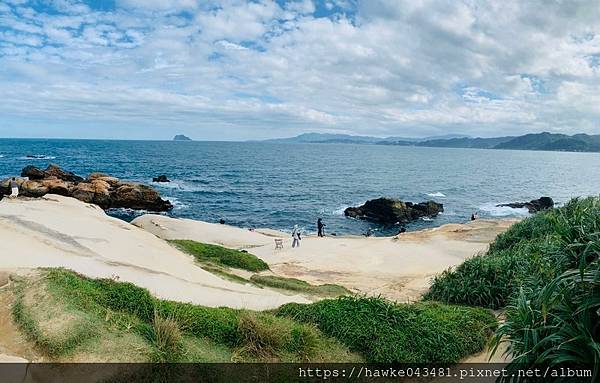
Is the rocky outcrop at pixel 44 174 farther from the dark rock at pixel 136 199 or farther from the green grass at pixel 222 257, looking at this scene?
the green grass at pixel 222 257

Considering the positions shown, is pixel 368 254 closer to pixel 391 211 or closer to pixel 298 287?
pixel 298 287

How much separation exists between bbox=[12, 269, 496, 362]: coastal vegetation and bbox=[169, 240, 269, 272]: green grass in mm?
9255

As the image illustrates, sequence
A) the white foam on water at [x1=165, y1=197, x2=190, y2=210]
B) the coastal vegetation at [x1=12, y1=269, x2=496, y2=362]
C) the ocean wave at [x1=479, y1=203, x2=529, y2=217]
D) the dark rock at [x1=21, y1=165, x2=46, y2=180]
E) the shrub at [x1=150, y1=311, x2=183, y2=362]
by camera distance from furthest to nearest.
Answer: the dark rock at [x1=21, y1=165, x2=46, y2=180] < the ocean wave at [x1=479, y1=203, x2=529, y2=217] < the white foam on water at [x1=165, y1=197, x2=190, y2=210] < the coastal vegetation at [x1=12, y1=269, x2=496, y2=362] < the shrub at [x1=150, y1=311, x2=183, y2=362]

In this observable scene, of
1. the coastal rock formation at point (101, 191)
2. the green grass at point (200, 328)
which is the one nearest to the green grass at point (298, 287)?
the green grass at point (200, 328)

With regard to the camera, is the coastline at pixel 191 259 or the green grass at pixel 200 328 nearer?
the green grass at pixel 200 328

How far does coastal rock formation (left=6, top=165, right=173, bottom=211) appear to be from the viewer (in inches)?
1721

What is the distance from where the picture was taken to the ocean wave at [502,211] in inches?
2042

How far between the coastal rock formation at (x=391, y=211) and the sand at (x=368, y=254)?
12.1 meters

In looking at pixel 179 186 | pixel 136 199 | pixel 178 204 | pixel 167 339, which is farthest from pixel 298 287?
pixel 179 186

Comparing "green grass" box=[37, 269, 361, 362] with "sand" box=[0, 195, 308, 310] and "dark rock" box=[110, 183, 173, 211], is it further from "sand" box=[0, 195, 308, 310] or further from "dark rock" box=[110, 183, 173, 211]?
"dark rock" box=[110, 183, 173, 211]

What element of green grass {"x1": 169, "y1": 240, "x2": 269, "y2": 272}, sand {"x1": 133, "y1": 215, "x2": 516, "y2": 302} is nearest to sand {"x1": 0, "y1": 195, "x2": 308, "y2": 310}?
green grass {"x1": 169, "y1": 240, "x2": 269, "y2": 272}

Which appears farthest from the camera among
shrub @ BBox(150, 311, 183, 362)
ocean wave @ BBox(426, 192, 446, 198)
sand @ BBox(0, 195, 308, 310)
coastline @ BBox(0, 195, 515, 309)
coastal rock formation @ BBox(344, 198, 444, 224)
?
ocean wave @ BBox(426, 192, 446, 198)

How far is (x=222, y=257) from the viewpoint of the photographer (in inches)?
751

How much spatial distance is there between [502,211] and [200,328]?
5352 cm
